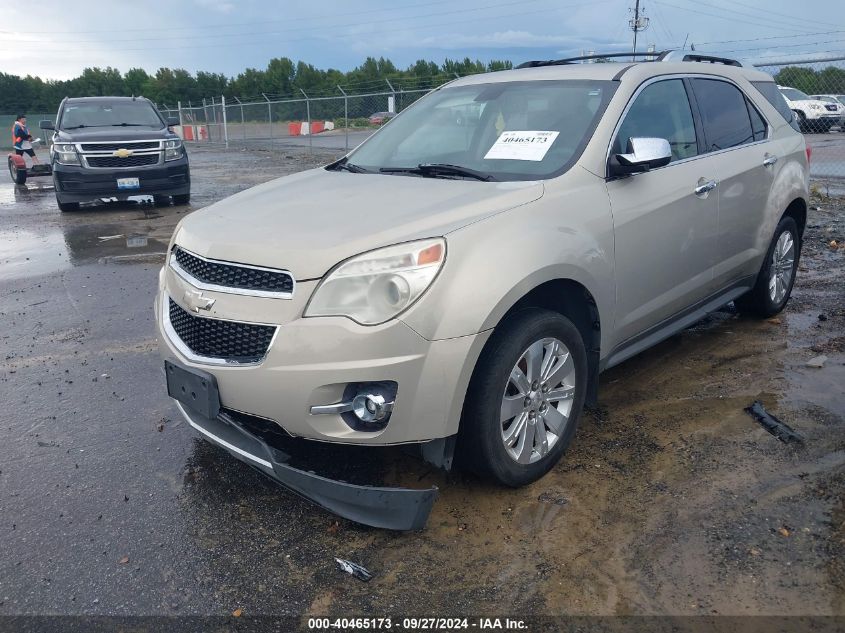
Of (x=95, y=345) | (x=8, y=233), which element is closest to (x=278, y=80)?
(x=8, y=233)

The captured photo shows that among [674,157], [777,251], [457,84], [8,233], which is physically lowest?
[8,233]

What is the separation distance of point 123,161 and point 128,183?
38 centimetres

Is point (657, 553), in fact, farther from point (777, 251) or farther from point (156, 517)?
point (777, 251)

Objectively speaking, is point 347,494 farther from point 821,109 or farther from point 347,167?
point 821,109

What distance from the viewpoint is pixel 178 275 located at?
10.7 feet

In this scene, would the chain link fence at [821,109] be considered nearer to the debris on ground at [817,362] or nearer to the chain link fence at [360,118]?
the chain link fence at [360,118]

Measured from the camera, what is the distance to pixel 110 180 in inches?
444

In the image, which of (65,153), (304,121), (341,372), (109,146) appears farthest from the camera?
(304,121)

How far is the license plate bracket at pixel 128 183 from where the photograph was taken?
1132 cm

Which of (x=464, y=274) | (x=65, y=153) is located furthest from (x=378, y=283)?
(x=65, y=153)

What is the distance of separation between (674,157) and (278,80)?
63.6 metres

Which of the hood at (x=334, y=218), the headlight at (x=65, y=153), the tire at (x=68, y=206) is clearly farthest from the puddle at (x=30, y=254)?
the hood at (x=334, y=218)

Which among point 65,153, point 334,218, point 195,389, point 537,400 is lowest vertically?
point 537,400

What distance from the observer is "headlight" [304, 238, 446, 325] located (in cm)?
269
